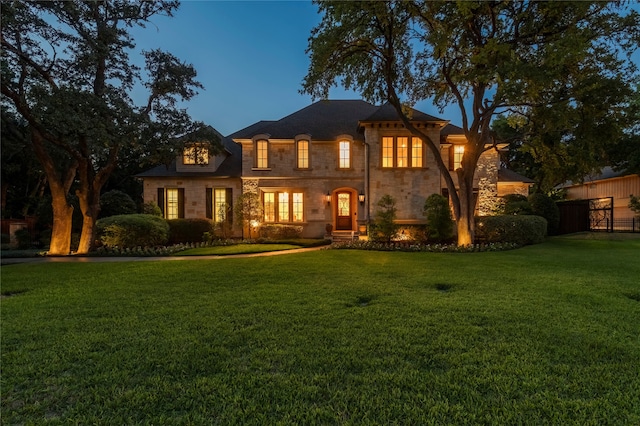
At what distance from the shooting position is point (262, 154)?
1644 centimetres

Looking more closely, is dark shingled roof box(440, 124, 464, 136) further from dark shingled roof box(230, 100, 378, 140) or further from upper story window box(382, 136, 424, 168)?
dark shingled roof box(230, 100, 378, 140)

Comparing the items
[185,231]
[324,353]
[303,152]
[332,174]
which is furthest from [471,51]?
[185,231]

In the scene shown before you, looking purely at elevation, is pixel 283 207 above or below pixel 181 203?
below

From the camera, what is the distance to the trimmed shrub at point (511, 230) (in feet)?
42.4

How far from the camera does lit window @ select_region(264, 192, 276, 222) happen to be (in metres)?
16.6

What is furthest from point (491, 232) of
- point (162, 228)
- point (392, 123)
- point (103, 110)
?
point (103, 110)

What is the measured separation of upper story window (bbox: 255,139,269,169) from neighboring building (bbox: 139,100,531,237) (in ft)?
0.17

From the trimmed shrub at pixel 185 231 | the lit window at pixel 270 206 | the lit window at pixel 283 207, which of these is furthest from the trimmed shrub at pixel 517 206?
the trimmed shrub at pixel 185 231

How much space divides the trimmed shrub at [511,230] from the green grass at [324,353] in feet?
23.4

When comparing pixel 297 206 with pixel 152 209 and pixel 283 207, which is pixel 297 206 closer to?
pixel 283 207

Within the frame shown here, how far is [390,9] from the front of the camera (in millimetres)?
10406

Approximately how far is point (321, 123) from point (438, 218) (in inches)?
326

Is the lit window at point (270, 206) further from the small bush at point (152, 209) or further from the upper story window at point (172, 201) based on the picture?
the small bush at point (152, 209)

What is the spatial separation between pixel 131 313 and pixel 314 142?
13205 millimetres
